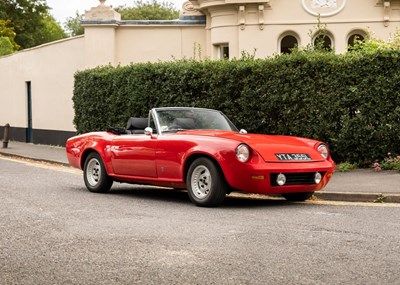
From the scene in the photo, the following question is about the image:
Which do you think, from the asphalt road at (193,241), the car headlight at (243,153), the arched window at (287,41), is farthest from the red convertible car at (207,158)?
the arched window at (287,41)

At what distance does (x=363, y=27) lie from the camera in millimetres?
25391

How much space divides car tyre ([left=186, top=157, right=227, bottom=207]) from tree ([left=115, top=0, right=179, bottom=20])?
72.3 meters

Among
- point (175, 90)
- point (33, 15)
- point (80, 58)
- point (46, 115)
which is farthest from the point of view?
point (33, 15)

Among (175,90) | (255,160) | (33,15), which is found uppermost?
(33,15)

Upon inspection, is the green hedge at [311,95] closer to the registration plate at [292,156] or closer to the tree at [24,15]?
the registration plate at [292,156]

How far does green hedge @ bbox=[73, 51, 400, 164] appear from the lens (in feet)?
48.9

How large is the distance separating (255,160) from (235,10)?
1626 cm

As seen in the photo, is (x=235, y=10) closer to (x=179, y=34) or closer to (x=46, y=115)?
(x=179, y=34)

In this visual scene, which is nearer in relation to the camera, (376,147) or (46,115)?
(376,147)

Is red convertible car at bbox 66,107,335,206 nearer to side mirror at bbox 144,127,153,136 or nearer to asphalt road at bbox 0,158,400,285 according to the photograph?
side mirror at bbox 144,127,153,136

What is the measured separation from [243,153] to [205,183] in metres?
0.74

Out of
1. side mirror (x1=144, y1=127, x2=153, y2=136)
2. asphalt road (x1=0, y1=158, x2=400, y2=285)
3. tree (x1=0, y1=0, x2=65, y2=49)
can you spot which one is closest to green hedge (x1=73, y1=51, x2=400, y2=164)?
asphalt road (x1=0, y1=158, x2=400, y2=285)

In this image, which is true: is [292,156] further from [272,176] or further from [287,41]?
[287,41]

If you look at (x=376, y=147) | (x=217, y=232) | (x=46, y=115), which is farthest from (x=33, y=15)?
(x=217, y=232)
